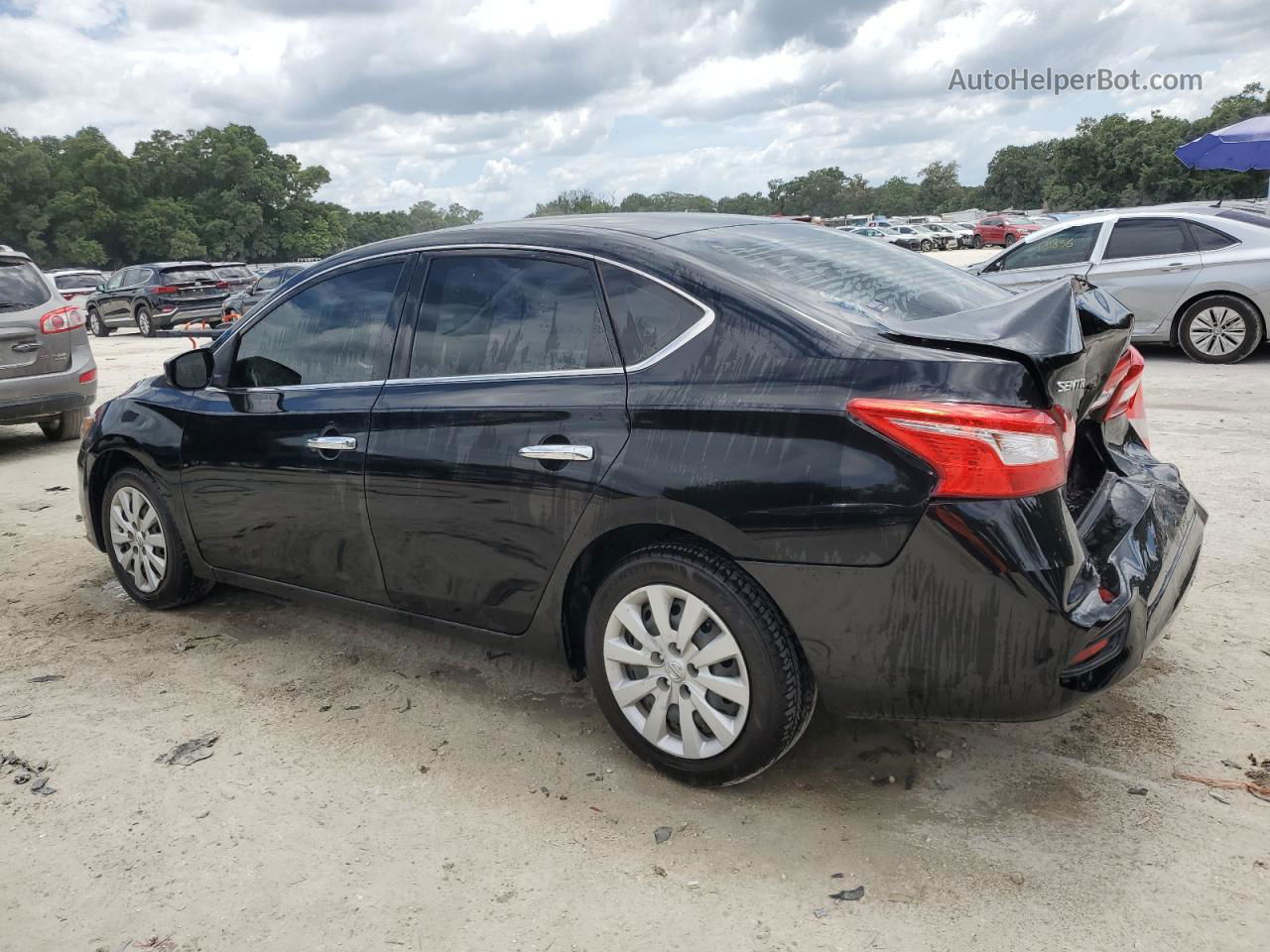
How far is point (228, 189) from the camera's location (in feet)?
291

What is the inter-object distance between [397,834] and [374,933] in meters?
0.42

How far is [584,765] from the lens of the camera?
10.7 feet

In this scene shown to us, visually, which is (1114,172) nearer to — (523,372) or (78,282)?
(78,282)

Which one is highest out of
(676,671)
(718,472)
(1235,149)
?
(1235,149)

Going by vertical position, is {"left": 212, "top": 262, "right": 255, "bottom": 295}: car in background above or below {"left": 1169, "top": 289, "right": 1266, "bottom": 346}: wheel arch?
above

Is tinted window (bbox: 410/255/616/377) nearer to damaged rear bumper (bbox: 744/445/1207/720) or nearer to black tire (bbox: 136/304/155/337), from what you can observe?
damaged rear bumper (bbox: 744/445/1207/720)

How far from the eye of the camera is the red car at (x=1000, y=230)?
48469mm

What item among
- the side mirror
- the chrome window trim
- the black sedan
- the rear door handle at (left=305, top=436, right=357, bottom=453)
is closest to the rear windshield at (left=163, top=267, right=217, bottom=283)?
the side mirror

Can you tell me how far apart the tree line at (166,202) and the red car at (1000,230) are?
120 ft

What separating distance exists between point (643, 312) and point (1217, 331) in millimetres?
9157

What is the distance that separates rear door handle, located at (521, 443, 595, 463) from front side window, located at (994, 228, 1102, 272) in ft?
30.5

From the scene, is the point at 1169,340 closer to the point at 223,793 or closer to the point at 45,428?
the point at 223,793

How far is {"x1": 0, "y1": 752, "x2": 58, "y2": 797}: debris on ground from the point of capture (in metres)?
3.30

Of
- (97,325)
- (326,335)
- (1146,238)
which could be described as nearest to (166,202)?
(97,325)
